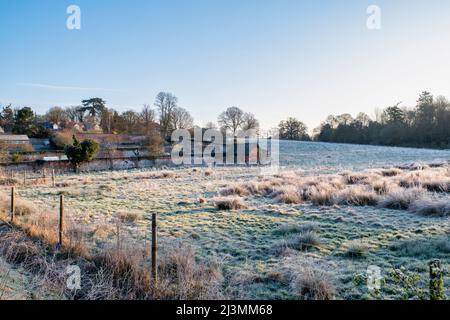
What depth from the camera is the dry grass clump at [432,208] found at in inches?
367

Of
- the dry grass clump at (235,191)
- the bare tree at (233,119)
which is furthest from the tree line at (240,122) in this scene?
the dry grass clump at (235,191)

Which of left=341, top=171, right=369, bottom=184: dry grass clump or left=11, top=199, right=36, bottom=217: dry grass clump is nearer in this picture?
left=11, top=199, right=36, bottom=217: dry grass clump

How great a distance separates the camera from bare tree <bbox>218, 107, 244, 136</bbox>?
2697 inches

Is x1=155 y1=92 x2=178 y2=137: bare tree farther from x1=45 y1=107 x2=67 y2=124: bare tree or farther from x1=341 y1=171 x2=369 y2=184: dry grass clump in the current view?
x1=341 y1=171 x2=369 y2=184: dry grass clump

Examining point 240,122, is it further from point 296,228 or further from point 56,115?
point 296,228

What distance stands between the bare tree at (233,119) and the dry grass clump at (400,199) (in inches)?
2260

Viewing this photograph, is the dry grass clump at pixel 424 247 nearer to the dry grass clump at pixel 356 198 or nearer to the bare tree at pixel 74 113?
the dry grass clump at pixel 356 198

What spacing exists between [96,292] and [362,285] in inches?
179

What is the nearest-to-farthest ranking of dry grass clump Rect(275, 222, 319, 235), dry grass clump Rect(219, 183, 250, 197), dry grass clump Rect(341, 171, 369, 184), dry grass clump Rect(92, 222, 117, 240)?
1. dry grass clump Rect(92, 222, 117, 240)
2. dry grass clump Rect(275, 222, 319, 235)
3. dry grass clump Rect(219, 183, 250, 197)
4. dry grass clump Rect(341, 171, 369, 184)

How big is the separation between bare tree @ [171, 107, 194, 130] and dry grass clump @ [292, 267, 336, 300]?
2284 inches

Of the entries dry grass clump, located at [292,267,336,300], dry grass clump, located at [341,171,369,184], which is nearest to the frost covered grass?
dry grass clump, located at [292,267,336,300]

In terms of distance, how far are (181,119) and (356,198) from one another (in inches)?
2125

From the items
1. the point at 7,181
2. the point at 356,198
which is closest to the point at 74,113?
the point at 7,181
